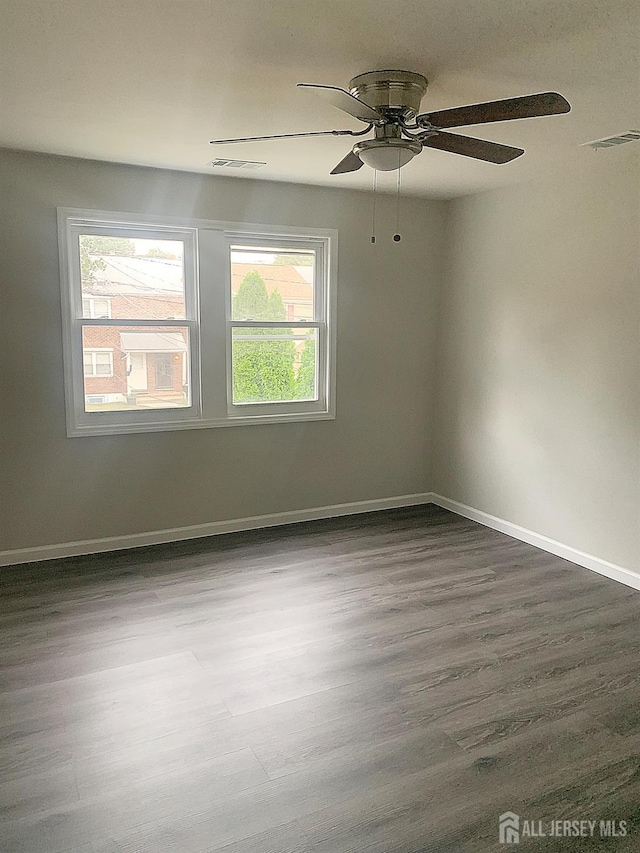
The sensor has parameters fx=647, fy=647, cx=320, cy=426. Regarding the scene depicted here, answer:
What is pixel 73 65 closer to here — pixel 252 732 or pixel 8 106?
pixel 8 106

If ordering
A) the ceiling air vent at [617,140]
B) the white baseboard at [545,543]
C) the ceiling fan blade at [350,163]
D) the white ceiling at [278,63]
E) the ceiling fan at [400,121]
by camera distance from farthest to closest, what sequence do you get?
the white baseboard at [545,543]
the ceiling air vent at [617,140]
the ceiling fan blade at [350,163]
the ceiling fan at [400,121]
the white ceiling at [278,63]

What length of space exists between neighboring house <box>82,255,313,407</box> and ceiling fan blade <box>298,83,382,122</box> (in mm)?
2287

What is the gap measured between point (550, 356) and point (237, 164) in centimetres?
241

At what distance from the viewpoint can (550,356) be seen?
4398mm

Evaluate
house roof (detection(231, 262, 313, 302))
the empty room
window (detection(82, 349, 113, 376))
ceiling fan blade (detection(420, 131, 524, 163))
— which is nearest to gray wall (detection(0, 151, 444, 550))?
the empty room

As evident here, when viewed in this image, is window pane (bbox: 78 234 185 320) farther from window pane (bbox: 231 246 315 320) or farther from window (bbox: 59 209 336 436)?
window pane (bbox: 231 246 315 320)

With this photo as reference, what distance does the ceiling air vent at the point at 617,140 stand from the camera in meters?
3.28

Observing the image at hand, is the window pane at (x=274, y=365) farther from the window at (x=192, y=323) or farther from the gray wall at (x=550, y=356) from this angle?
the gray wall at (x=550, y=356)

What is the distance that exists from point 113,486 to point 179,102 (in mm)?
2505

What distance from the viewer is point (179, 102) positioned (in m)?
2.85

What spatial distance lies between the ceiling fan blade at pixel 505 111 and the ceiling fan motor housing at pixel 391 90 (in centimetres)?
14

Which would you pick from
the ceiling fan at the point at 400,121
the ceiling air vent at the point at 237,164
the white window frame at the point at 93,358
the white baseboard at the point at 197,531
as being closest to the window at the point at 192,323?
the white window frame at the point at 93,358

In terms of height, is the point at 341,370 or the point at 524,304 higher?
the point at 524,304

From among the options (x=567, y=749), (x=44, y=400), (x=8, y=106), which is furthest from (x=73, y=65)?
(x=567, y=749)
